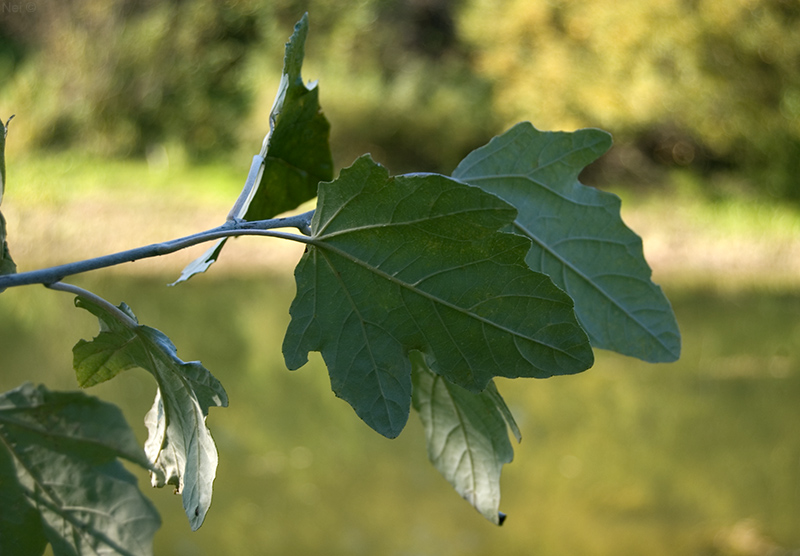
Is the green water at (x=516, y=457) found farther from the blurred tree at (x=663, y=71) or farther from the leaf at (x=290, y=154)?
the blurred tree at (x=663, y=71)

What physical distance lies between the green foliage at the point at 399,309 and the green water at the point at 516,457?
1072 mm

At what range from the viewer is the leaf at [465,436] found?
8.7 inches

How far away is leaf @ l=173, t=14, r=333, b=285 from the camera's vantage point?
8.0 inches

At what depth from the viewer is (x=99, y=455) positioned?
21 cm

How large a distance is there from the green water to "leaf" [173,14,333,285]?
1.09m

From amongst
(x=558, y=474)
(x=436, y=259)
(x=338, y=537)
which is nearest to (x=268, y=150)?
(x=436, y=259)

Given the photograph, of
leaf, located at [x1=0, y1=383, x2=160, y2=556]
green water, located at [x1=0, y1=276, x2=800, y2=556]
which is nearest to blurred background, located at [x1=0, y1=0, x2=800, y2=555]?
green water, located at [x1=0, y1=276, x2=800, y2=556]

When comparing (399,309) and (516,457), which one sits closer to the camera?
(399,309)

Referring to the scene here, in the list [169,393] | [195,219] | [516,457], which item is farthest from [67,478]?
[195,219]

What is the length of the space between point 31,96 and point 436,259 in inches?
113

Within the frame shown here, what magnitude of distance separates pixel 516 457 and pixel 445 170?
2.77 metres

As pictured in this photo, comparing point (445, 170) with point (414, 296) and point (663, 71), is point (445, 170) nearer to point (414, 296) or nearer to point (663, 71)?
point (663, 71)

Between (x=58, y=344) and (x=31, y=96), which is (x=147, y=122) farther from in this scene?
(x=58, y=344)

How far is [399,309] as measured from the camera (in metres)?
0.17
